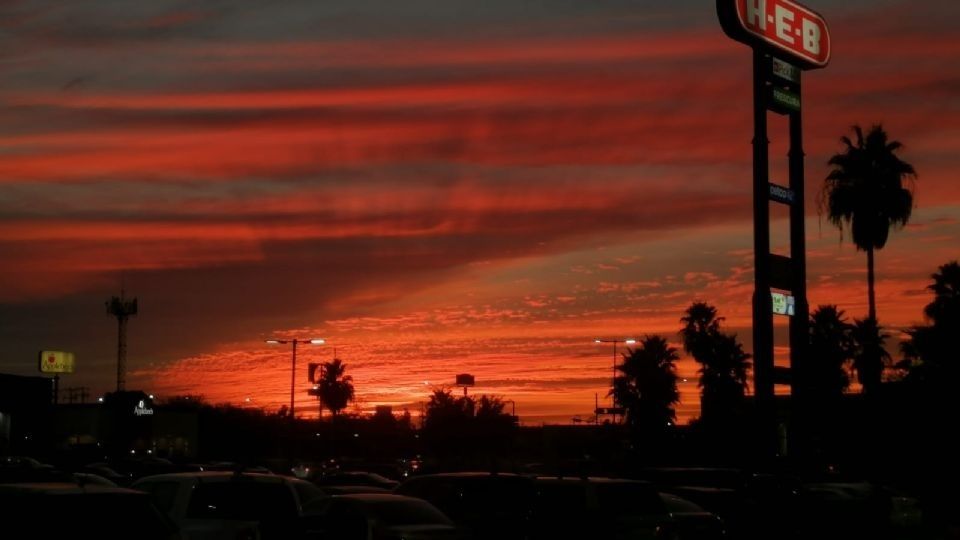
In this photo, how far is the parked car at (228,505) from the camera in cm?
1512

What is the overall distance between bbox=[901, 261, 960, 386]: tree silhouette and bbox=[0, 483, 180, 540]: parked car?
158ft

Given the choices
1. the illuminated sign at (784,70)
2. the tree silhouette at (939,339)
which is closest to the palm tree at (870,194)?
the tree silhouette at (939,339)

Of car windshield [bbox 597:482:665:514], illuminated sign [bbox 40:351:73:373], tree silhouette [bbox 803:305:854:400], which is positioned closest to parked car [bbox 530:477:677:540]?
car windshield [bbox 597:482:665:514]

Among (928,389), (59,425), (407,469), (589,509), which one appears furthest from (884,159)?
(59,425)

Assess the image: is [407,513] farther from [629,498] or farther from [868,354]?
[868,354]

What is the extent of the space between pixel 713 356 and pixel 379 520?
69269mm

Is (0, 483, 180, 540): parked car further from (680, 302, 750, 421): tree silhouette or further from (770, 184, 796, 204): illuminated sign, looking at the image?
(680, 302, 750, 421): tree silhouette

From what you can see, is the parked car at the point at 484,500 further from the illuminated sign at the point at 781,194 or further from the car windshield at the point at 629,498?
the illuminated sign at the point at 781,194

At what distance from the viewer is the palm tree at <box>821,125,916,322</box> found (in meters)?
59.8

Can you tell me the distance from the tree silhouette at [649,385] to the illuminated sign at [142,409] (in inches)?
1496

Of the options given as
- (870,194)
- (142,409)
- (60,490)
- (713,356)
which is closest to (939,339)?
(870,194)

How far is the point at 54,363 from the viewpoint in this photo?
360 feet

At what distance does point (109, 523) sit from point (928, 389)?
4969 cm

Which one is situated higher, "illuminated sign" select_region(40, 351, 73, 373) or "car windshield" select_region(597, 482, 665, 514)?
"illuminated sign" select_region(40, 351, 73, 373)
